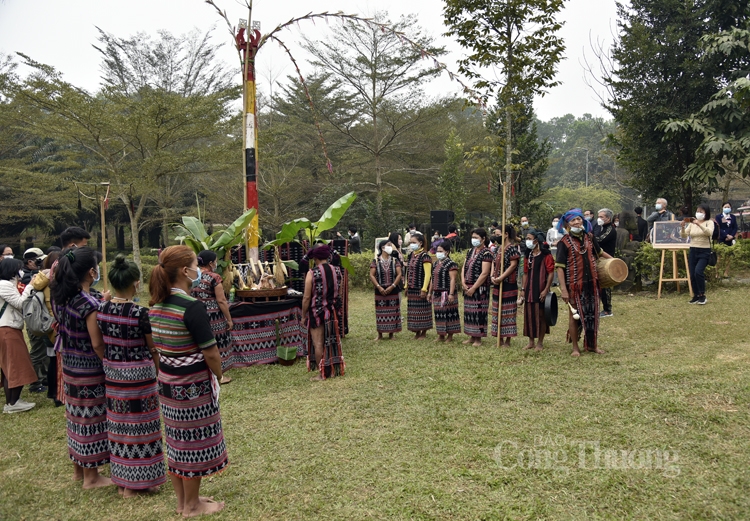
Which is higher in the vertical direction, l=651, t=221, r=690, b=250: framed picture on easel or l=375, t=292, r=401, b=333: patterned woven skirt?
l=651, t=221, r=690, b=250: framed picture on easel

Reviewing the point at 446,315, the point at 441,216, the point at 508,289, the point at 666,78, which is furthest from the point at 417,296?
the point at 666,78

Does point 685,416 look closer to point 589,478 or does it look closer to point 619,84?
point 589,478

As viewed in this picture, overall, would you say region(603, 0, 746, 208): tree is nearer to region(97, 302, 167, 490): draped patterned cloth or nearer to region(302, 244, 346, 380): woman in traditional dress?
region(302, 244, 346, 380): woman in traditional dress

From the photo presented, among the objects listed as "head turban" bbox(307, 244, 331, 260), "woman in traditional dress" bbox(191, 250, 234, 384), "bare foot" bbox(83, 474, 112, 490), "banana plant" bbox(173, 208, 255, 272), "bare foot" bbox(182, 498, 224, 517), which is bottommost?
"bare foot" bbox(83, 474, 112, 490)

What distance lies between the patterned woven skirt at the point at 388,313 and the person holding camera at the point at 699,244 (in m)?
5.54

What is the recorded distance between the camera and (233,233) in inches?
312

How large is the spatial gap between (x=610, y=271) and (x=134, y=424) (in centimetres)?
561

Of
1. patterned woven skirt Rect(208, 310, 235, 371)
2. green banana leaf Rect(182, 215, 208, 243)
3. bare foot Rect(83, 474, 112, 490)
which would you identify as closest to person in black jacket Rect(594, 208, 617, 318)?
patterned woven skirt Rect(208, 310, 235, 371)

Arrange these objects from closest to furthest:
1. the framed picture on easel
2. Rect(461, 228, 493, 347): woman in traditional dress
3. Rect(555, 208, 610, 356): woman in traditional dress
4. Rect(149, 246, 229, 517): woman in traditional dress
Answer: Rect(149, 246, 229, 517): woman in traditional dress
Rect(555, 208, 610, 356): woman in traditional dress
Rect(461, 228, 493, 347): woman in traditional dress
the framed picture on easel

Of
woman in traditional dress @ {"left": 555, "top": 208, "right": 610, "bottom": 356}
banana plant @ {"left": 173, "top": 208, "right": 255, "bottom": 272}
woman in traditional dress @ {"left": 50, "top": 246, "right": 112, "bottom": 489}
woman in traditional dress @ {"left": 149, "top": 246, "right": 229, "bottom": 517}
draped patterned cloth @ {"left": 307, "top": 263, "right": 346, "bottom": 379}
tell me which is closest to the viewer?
woman in traditional dress @ {"left": 149, "top": 246, "right": 229, "bottom": 517}

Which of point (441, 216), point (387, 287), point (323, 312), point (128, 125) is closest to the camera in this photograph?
point (323, 312)

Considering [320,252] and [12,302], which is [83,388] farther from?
[320,252]

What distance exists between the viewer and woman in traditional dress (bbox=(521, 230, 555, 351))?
7.54 m

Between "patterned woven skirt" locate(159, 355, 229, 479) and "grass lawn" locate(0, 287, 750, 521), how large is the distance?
0.40 meters
